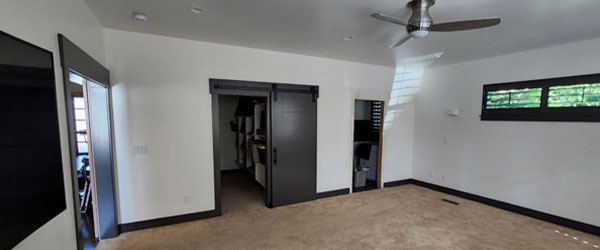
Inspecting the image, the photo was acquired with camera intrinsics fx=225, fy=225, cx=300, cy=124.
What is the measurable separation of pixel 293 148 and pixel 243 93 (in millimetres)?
1259

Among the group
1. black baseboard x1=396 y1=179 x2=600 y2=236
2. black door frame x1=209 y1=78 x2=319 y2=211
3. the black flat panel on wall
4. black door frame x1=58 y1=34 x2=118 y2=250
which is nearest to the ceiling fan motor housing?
black door frame x1=209 y1=78 x2=319 y2=211

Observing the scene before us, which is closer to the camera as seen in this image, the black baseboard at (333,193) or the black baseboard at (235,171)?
the black baseboard at (333,193)

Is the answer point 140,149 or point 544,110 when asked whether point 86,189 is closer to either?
point 140,149

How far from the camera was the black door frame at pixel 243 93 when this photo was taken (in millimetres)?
3303

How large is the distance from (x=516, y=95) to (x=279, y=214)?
430cm

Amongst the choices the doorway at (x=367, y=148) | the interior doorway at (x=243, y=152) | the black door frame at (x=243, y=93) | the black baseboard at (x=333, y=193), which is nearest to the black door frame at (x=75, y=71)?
the black door frame at (x=243, y=93)

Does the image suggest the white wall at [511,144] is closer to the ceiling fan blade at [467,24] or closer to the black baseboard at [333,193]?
the black baseboard at [333,193]

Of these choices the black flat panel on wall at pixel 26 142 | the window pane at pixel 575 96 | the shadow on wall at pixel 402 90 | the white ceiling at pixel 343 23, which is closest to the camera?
the black flat panel on wall at pixel 26 142

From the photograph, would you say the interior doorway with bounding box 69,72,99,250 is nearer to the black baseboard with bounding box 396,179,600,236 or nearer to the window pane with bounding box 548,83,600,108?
the black baseboard with bounding box 396,179,600,236

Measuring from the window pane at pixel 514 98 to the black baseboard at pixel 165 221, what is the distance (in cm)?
496

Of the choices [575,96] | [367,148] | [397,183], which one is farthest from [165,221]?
[575,96]

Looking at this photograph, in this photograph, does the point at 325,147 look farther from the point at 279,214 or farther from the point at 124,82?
the point at 124,82

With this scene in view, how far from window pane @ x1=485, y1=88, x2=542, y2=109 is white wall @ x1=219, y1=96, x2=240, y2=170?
5.58 metres

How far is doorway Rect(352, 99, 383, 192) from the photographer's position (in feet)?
16.1
